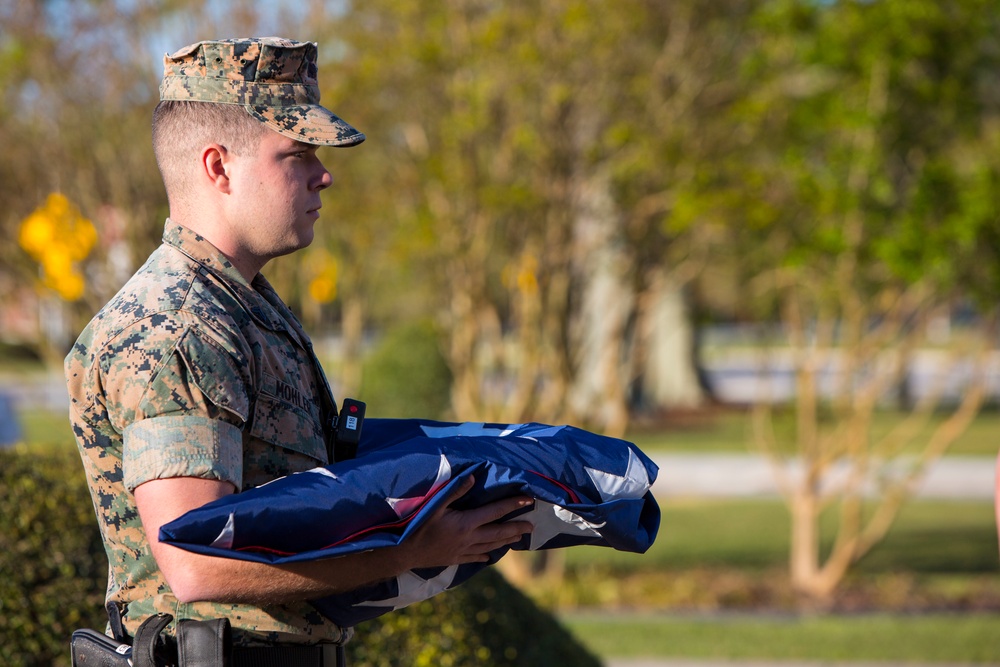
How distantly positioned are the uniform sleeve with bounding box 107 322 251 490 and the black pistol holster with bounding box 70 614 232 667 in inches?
10.6

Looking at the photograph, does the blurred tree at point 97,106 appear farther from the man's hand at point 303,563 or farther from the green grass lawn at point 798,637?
the man's hand at point 303,563

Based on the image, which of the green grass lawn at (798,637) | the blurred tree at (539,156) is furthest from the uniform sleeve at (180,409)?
the blurred tree at (539,156)

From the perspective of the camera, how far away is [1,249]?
36.9 ft

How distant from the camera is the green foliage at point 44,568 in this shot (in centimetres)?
329

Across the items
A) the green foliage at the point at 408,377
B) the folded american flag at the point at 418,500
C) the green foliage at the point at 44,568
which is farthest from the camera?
the green foliage at the point at 408,377

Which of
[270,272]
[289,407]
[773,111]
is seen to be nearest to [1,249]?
[270,272]

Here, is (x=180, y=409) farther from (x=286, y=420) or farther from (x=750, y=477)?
(x=750, y=477)

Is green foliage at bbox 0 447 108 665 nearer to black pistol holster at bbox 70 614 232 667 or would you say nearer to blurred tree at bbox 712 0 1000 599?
black pistol holster at bbox 70 614 232 667

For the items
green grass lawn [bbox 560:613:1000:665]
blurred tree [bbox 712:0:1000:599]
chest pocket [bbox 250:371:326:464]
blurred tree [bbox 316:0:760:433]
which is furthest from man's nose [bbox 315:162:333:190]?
blurred tree [bbox 712:0:1000:599]

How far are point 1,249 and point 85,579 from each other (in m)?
8.75

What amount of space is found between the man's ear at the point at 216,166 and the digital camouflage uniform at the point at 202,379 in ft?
0.30

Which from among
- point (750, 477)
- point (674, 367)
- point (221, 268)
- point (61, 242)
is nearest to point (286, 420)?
point (221, 268)

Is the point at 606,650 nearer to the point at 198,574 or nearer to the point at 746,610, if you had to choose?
the point at 746,610

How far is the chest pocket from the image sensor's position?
2035 mm
